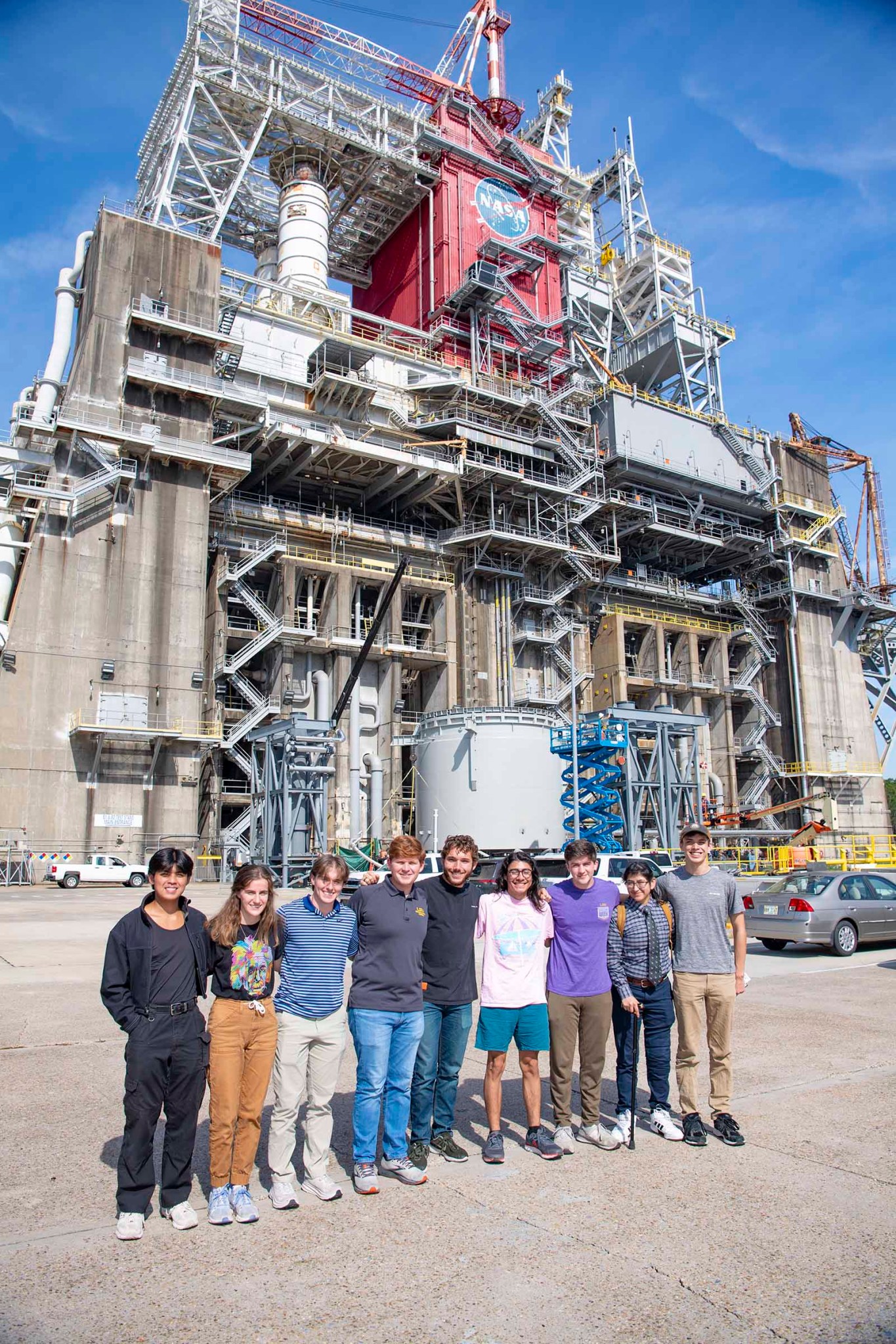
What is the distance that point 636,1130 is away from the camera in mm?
6793

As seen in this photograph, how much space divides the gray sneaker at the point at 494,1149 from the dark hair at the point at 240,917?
1.98m

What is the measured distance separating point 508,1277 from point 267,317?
157 feet

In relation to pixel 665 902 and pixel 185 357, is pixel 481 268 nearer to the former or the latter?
pixel 185 357

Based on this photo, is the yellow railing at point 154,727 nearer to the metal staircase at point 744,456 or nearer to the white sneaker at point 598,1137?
the white sneaker at point 598,1137

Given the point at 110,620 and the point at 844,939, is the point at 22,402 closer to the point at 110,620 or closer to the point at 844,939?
the point at 110,620

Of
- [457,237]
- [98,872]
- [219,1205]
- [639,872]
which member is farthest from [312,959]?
[457,237]

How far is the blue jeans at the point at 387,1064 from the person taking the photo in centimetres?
573

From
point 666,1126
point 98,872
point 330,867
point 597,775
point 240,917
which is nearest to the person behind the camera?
point 240,917

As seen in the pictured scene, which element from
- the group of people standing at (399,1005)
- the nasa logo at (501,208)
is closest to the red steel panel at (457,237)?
the nasa logo at (501,208)

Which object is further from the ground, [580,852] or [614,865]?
[580,852]

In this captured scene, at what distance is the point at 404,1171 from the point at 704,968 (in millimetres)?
2607

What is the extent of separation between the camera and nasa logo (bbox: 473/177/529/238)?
183 ft

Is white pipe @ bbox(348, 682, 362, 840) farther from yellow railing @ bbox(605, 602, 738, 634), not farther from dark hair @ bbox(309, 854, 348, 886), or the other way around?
dark hair @ bbox(309, 854, 348, 886)

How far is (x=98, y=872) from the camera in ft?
114
